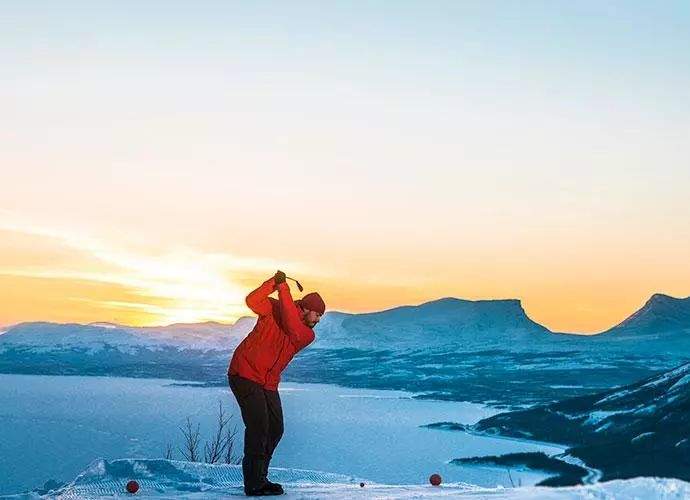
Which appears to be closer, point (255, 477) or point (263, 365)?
point (255, 477)

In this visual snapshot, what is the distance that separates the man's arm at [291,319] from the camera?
7.86 metres

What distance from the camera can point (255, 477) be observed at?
8.09 meters

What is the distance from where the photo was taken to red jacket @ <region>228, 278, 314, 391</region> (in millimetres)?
8055

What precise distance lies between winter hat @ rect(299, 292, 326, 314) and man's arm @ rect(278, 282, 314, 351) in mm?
139

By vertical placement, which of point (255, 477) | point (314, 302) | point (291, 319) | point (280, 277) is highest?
point (280, 277)

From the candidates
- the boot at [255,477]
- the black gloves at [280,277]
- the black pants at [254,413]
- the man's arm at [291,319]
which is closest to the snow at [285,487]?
the boot at [255,477]

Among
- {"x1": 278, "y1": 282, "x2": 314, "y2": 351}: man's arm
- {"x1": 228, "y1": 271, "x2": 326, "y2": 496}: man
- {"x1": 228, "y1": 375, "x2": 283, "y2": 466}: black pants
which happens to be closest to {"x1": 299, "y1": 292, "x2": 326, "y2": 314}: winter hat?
{"x1": 228, "y1": 271, "x2": 326, "y2": 496}: man

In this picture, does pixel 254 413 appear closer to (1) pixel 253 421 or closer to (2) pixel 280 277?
(1) pixel 253 421

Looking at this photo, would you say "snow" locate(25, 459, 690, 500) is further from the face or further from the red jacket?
the face

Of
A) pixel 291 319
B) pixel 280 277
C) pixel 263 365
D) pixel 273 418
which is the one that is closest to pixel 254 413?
pixel 273 418

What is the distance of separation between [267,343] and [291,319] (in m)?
0.44

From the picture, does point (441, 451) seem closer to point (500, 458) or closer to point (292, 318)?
point (500, 458)

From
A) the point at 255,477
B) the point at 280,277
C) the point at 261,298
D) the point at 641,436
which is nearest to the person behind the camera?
the point at 280,277

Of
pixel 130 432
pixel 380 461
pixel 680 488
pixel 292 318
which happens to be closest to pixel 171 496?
pixel 292 318
